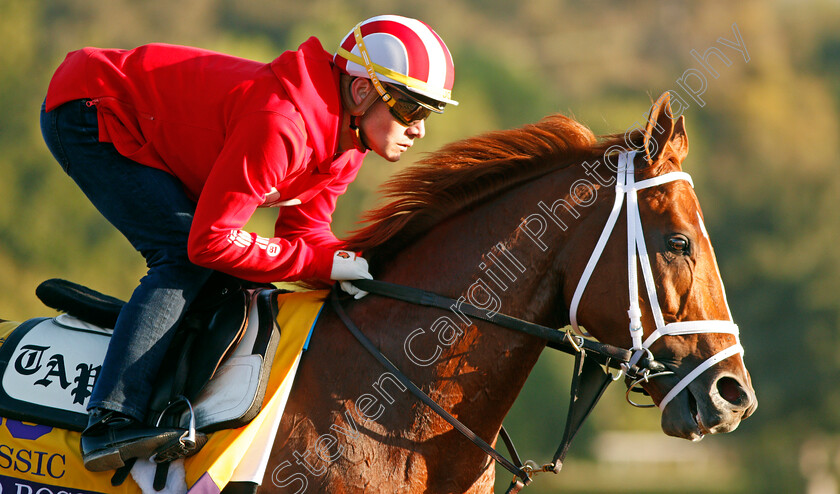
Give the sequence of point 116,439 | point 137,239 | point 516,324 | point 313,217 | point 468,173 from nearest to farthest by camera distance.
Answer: point 116,439
point 516,324
point 137,239
point 468,173
point 313,217

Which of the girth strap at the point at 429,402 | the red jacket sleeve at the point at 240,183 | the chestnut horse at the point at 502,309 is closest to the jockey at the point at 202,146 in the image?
the red jacket sleeve at the point at 240,183

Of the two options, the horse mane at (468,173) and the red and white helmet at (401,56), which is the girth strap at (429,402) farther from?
the red and white helmet at (401,56)

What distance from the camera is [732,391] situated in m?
3.03

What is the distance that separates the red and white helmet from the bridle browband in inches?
33.8

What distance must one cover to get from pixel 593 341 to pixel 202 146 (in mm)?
1822

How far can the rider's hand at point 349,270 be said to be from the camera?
328 cm

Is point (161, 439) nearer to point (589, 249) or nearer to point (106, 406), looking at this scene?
point (106, 406)

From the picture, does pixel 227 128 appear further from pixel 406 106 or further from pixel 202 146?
pixel 406 106

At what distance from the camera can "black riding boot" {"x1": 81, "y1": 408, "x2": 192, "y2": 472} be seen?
290 centimetres

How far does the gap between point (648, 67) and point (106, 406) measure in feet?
177

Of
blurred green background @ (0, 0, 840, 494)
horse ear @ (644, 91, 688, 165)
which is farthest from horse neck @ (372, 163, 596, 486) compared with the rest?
blurred green background @ (0, 0, 840, 494)

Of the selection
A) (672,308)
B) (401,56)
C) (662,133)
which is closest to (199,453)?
(401,56)

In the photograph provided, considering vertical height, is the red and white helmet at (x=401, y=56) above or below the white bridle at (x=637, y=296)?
above

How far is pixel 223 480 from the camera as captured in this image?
288 centimetres
